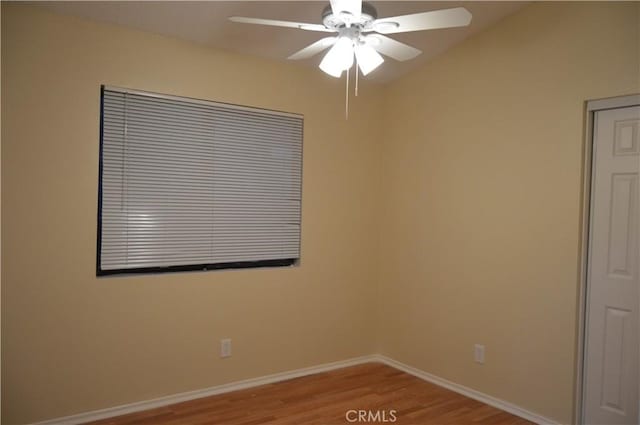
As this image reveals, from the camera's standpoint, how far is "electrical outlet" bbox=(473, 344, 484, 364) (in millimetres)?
3424

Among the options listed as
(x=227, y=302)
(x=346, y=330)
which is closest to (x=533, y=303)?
(x=346, y=330)

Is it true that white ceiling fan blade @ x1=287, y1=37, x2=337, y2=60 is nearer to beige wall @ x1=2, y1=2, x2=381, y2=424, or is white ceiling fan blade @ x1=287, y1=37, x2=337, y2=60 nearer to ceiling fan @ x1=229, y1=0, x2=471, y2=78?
ceiling fan @ x1=229, y1=0, x2=471, y2=78

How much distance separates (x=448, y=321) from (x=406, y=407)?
0.78 m

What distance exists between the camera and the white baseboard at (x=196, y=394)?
2.90 m

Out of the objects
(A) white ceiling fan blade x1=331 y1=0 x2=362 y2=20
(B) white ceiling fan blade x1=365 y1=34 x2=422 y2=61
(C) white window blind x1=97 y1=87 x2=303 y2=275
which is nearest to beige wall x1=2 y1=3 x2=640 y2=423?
(C) white window blind x1=97 y1=87 x2=303 y2=275

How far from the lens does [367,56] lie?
239 centimetres

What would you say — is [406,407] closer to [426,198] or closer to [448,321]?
[448,321]

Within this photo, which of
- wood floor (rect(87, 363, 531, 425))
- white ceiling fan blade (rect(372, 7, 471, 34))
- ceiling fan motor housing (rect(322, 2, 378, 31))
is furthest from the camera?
wood floor (rect(87, 363, 531, 425))

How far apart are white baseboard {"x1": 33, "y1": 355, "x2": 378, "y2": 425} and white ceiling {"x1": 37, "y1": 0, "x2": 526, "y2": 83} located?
100 inches

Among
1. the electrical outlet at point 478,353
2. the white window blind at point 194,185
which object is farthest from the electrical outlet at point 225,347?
the electrical outlet at point 478,353

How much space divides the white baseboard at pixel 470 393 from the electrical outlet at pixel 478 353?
240 millimetres

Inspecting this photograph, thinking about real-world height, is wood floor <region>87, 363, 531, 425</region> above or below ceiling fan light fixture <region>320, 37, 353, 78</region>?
below

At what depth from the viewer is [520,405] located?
3.16 meters

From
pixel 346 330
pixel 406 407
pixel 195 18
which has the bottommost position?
pixel 406 407
